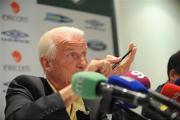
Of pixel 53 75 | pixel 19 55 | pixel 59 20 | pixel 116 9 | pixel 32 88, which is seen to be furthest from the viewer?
pixel 116 9

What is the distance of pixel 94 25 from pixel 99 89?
8.78ft

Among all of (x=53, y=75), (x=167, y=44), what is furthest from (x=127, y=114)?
(x=167, y=44)

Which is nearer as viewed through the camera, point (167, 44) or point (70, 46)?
point (70, 46)

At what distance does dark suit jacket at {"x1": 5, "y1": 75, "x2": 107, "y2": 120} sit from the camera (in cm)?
104

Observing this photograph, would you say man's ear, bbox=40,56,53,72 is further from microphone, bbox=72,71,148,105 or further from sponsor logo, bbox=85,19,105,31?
sponsor logo, bbox=85,19,105,31

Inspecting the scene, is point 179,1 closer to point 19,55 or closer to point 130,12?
point 130,12

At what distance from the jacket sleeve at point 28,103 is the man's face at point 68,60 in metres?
0.13

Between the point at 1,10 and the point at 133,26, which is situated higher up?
the point at 1,10

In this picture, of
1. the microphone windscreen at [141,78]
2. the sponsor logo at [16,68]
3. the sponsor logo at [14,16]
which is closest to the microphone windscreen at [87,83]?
the microphone windscreen at [141,78]

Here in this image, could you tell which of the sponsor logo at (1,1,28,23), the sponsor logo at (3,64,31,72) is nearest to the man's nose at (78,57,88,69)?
the sponsor logo at (3,64,31,72)

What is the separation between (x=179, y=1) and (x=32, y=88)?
10.3 ft

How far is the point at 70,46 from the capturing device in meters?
1.41

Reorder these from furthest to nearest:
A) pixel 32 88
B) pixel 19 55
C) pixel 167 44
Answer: pixel 167 44
pixel 19 55
pixel 32 88

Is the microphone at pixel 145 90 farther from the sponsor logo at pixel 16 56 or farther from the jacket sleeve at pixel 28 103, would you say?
the sponsor logo at pixel 16 56
